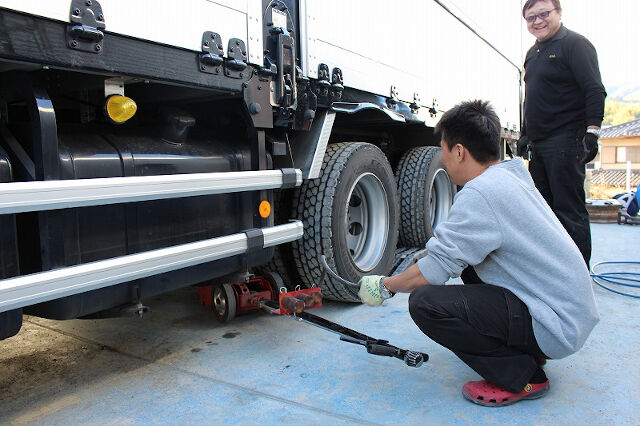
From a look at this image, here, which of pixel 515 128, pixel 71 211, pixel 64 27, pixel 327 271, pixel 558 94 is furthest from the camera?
pixel 515 128

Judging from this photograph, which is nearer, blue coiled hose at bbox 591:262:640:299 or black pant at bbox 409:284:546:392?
black pant at bbox 409:284:546:392

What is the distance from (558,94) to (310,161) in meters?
1.93

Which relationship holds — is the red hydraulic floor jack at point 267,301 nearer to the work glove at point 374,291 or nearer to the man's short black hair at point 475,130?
the work glove at point 374,291

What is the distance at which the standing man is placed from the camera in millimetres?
3594

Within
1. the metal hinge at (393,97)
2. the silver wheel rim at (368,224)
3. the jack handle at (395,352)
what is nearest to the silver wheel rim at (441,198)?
the metal hinge at (393,97)

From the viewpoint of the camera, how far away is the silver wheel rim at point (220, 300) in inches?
126

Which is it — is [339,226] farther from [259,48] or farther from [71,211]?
[71,211]

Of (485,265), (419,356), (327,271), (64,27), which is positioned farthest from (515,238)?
(64,27)

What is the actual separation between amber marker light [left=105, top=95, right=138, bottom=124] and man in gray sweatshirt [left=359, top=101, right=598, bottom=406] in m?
1.36

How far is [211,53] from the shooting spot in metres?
2.44

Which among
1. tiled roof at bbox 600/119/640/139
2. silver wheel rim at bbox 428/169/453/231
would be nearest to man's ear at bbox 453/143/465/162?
silver wheel rim at bbox 428/169/453/231

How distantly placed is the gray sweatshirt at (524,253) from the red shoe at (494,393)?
0.67 ft

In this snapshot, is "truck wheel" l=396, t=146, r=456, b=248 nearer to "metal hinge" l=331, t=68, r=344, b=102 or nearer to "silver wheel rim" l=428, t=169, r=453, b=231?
"silver wheel rim" l=428, t=169, r=453, b=231

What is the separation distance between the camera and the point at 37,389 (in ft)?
8.00
